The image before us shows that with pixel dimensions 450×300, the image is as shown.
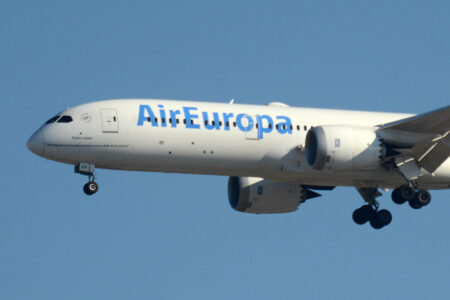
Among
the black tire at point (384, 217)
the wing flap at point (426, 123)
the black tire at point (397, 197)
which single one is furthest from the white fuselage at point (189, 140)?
the black tire at point (384, 217)

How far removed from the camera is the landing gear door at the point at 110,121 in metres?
62.2

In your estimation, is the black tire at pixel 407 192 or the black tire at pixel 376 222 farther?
the black tire at pixel 376 222

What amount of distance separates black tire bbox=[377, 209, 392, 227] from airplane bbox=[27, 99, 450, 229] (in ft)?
6.99

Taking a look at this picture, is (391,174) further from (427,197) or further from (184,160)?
(184,160)

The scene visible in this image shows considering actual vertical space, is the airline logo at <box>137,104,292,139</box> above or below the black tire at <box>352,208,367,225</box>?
above

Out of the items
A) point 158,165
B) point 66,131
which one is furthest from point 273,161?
point 66,131

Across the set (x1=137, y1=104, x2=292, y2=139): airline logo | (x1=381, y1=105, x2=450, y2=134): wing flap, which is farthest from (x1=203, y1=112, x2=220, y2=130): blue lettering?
(x1=381, y1=105, x2=450, y2=134): wing flap

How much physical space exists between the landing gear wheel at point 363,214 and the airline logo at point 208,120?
21.3 feet

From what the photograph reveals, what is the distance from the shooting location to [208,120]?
6303 centimetres

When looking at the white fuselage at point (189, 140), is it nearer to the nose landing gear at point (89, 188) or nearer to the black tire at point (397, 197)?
the black tire at point (397, 197)

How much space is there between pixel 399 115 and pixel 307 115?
212 inches

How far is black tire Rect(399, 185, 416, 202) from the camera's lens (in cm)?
6394

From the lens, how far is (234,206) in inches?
2741

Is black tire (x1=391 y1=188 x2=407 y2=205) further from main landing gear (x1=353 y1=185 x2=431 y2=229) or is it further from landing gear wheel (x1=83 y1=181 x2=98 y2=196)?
landing gear wheel (x1=83 y1=181 x2=98 y2=196)
